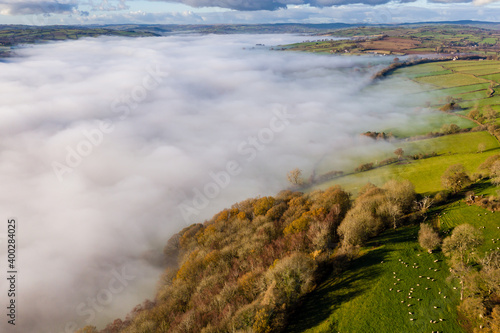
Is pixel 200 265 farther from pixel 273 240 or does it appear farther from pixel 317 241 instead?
pixel 317 241

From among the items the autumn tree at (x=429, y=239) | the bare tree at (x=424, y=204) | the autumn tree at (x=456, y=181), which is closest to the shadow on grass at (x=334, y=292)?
the autumn tree at (x=429, y=239)

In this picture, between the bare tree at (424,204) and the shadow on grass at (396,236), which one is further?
the bare tree at (424,204)

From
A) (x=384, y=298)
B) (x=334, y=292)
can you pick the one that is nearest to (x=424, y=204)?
(x=384, y=298)

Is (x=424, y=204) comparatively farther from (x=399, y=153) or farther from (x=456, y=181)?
(x=399, y=153)

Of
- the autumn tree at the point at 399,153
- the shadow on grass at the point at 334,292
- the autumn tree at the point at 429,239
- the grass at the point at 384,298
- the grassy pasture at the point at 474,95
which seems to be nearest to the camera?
the grass at the point at 384,298

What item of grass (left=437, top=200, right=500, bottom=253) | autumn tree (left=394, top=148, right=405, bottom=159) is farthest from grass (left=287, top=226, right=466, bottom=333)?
autumn tree (left=394, top=148, right=405, bottom=159)

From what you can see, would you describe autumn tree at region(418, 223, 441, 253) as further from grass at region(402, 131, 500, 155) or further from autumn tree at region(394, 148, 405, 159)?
grass at region(402, 131, 500, 155)

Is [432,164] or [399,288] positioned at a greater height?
[432,164]

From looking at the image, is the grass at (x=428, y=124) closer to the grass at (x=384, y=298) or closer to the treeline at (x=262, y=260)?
the treeline at (x=262, y=260)
